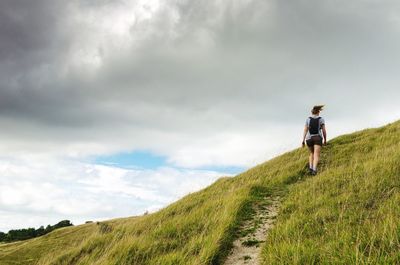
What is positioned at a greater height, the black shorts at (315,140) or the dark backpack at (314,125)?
the dark backpack at (314,125)

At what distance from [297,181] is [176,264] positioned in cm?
835

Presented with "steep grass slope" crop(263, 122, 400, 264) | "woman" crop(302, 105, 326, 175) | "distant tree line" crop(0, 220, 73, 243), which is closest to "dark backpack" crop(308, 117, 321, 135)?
"woman" crop(302, 105, 326, 175)

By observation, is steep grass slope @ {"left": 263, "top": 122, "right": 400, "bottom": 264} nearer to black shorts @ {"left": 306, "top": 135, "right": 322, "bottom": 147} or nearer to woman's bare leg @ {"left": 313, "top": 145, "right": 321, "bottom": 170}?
woman's bare leg @ {"left": 313, "top": 145, "right": 321, "bottom": 170}

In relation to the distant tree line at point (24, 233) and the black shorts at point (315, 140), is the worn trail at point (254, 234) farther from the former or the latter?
the distant tree line at point (24, 233)

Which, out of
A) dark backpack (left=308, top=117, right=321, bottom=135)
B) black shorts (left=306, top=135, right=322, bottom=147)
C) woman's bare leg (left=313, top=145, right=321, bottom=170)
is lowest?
woman's bare leg (left=313, top=145, right=321, bottom=170)

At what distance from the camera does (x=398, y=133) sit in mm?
20578

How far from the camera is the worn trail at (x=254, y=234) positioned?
7999 millimetres

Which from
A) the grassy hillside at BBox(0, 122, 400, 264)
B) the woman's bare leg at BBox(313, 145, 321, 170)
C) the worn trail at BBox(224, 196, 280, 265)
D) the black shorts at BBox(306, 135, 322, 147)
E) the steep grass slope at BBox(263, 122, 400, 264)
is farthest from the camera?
the black shorts at BBox(306, 135, 322, 147)

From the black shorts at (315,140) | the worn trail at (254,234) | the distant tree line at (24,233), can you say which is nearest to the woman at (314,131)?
the black shorts at (315,140)

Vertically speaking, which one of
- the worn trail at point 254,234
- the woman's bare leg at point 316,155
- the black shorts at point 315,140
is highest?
the black shorts at point 315,140

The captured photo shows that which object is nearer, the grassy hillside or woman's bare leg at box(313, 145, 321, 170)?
the grassy hillside

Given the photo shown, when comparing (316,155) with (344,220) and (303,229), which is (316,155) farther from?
(303,229)

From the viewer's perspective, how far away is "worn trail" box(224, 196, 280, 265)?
7999 millimetres

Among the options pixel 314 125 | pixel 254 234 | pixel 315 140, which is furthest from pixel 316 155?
pixel 254 234
